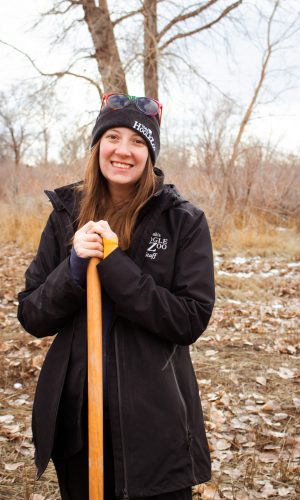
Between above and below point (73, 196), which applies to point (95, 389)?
below

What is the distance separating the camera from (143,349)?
1843mm

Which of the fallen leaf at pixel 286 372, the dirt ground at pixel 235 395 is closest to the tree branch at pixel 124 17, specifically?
the dirt ground at pixel 235 395

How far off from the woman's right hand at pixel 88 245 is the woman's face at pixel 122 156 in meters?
0.30

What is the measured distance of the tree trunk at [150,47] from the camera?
1068 centimetres

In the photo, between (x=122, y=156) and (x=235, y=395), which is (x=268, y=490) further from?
(x=122, y=156)

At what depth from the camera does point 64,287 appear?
184 cm

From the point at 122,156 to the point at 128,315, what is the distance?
27.7 inches

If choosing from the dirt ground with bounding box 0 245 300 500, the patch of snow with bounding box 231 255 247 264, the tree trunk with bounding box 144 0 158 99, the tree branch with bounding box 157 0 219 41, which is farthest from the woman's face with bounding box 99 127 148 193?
the tree branch with bounding box 157 0 219 41

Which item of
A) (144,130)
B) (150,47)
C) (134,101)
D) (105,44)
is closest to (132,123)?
(144,130)

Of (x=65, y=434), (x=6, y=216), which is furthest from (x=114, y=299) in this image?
(x=6, y=216)

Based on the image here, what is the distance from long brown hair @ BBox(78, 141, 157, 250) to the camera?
2.01m

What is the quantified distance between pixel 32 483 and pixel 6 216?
11.3 m

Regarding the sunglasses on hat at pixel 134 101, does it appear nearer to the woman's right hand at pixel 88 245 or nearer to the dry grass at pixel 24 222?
the woman's right hand at pixel 88 245

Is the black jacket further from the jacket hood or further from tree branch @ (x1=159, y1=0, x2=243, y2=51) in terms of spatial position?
tree branch @ (x1=159, y1=0, x2=243, y2=51)
